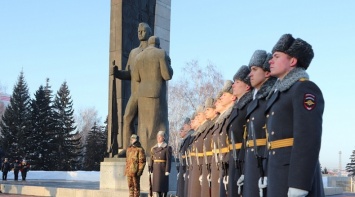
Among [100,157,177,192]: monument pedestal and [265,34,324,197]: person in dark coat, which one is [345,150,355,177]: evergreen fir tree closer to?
[100,157,177,192]: monument pedestal

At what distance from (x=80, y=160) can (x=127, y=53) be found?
3677 centimetres

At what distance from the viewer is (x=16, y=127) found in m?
41.8

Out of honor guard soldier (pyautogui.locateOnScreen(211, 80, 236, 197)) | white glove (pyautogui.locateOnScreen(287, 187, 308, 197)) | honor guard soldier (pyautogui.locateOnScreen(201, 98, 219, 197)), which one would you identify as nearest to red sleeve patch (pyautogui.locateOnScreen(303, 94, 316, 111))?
white glove (pyautogui.locateOnScreen(287, 187, 308, 197))

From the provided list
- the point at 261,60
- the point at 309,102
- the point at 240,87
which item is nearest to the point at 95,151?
the point at 240,87

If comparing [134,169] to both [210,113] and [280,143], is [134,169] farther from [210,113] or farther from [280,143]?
[280,143]

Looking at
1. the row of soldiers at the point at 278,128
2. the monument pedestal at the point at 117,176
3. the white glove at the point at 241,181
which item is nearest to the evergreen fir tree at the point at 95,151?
the monument pedestal at the point at 117,176

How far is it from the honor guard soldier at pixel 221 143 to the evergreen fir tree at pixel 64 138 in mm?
38640

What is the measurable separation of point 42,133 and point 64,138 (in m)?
2.63

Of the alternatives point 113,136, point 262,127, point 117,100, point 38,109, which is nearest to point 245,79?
point 262,127

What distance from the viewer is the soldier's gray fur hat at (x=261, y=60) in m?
4.17

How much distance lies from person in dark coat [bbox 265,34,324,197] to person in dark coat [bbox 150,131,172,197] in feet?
19.5

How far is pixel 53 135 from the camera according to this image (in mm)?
43156

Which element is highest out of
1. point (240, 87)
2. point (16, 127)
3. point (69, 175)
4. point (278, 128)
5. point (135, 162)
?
point (16, 127)

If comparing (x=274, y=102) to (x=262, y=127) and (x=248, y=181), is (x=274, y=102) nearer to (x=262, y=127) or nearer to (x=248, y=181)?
(x=262, y=127)
